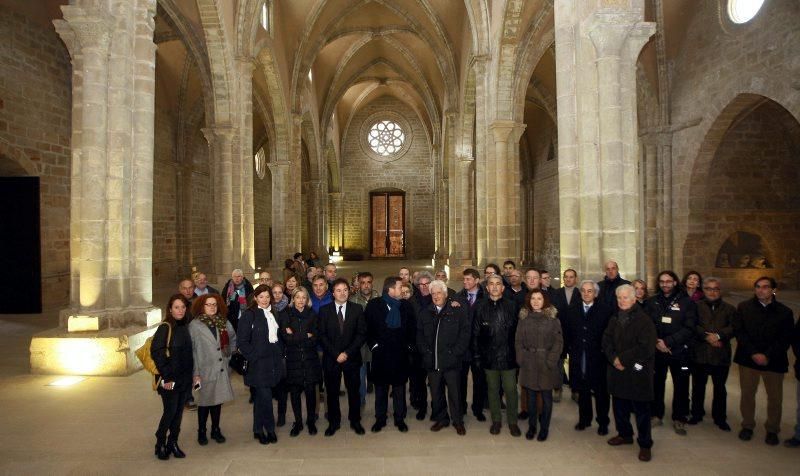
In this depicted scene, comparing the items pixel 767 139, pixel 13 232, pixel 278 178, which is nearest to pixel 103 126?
pixel 13 232

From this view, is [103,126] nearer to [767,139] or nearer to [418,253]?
[767,139]

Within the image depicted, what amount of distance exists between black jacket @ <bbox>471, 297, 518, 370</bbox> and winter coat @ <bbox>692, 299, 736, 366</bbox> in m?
1.72

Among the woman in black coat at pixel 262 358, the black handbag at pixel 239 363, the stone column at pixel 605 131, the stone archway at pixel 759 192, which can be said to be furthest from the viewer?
the stone archway at pixel 759 192

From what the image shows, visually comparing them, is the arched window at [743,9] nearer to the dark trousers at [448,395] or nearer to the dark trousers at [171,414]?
the dark trousers at [448,395]

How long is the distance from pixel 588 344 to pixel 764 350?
1.48 metres

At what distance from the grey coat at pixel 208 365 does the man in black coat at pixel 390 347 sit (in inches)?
53.4

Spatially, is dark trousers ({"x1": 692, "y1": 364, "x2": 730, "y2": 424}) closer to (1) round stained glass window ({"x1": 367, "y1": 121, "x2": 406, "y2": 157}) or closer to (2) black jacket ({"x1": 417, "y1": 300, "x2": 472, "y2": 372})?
(2) black jacket ({"x1": 417, "y1": 300, "x2": 472, "y2": 372})

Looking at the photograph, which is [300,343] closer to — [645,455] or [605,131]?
[645,455]

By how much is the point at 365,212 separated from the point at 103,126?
26.6 metres

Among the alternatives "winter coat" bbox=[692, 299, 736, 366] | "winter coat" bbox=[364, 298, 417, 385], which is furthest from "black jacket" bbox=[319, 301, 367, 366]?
"winter coat" bbox=[692, 299, 736, 366]

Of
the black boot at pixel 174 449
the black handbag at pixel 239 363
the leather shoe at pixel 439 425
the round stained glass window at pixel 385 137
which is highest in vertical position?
the round stained glass window at pixel 385 137

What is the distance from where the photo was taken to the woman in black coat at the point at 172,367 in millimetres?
4062

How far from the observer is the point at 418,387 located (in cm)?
530

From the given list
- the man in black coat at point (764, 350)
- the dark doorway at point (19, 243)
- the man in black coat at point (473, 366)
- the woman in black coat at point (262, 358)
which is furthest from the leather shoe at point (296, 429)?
the dark doorway at point (19, 243)
